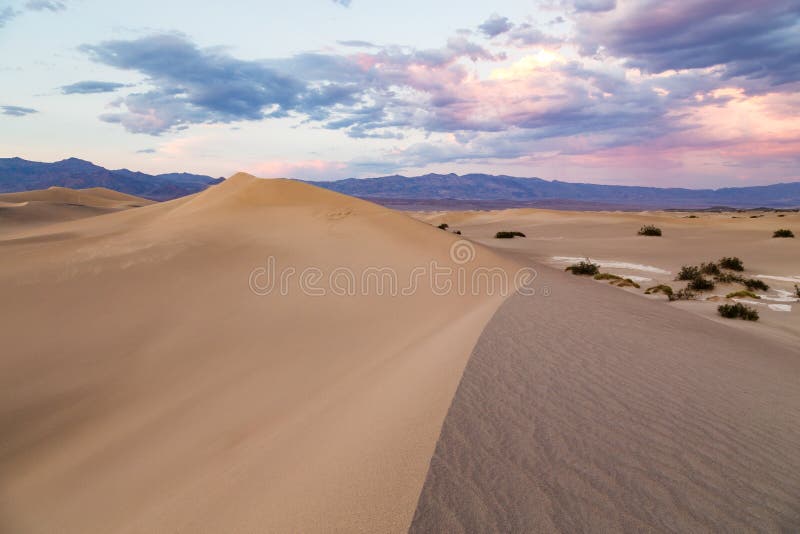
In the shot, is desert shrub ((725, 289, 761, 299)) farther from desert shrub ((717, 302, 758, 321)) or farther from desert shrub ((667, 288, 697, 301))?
desert shrub ((717, 302, 758, 321))

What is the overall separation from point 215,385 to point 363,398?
2.84m

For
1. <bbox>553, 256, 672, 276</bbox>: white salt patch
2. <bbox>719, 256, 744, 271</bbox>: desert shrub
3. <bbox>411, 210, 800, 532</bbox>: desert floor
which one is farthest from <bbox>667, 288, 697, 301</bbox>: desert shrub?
<bbox>719, 256, 744, 271</bbox>: desert shrub

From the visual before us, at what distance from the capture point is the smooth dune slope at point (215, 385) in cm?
320

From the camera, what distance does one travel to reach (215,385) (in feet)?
21.1

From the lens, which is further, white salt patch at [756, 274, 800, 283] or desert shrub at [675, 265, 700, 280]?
white salt patch at [756, 274, 800, 283]

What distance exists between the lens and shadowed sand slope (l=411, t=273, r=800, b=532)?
2.61 meters

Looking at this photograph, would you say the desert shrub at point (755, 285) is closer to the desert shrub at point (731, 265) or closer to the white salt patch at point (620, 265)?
Answer: the desert shrub at point (731, 265)

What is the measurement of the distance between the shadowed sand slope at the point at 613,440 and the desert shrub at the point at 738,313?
3.92 meters

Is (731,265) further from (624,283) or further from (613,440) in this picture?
(613,440)

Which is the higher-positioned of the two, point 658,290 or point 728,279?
point 728,279

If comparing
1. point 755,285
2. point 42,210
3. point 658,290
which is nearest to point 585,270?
point 658,290

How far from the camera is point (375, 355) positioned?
677 cm

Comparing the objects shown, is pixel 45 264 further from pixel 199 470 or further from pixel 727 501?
pixel 727 501

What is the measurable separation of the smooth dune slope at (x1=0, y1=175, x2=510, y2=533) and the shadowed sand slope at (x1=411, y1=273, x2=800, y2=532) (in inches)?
12.9
